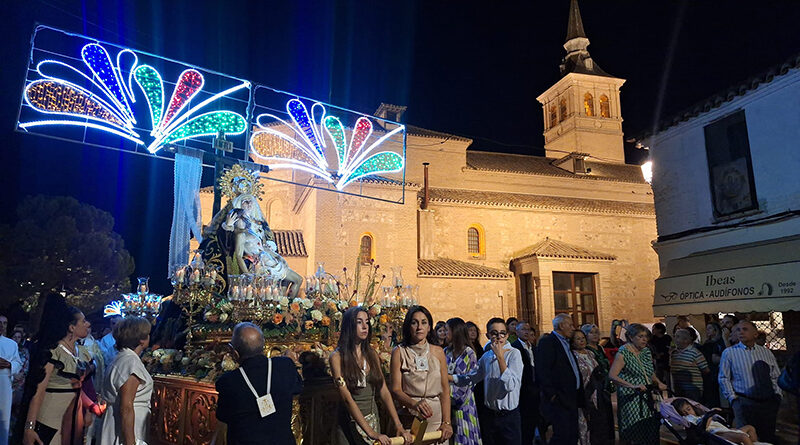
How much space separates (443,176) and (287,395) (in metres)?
22.6

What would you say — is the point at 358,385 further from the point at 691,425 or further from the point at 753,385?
the point at 753,385

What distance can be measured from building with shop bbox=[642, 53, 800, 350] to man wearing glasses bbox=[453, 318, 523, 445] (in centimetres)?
809

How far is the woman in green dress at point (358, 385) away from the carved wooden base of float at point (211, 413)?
0.91 m

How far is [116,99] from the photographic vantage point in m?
7.61

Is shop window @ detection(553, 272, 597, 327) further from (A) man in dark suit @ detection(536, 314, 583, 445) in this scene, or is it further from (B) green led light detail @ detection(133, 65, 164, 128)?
(B) green led light detail @ detection(133, 65, 164, 128)

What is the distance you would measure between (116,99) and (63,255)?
74.8 ft

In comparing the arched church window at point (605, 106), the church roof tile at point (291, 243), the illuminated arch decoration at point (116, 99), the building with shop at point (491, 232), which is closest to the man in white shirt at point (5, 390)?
the illuminated arch decoration at point (116, 99)

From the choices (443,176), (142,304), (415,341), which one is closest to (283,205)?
(443,176)

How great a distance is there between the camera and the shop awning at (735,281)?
10227 mm

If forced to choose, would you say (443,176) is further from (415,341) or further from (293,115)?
(415,341)

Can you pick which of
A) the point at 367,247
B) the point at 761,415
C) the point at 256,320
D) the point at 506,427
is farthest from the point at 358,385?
the point at 367,247

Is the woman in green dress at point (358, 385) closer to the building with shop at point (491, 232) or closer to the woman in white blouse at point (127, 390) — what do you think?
the woman in white blouse at point (127, 390)

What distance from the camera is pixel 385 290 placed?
656 cm

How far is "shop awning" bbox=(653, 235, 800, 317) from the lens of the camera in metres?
10.2
